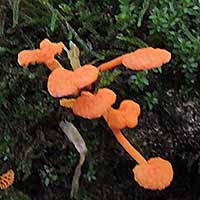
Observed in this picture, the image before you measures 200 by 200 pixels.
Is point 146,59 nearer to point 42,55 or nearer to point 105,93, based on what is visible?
point 105,93

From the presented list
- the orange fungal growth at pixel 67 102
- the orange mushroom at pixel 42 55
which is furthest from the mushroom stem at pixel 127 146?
the orange mushroom at pixel 42 55

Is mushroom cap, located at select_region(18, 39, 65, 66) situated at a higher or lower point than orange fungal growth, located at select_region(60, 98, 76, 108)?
higher

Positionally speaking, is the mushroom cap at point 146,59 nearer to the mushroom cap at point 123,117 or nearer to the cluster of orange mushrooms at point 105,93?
the cluster of orange mushrooms at point 105,93

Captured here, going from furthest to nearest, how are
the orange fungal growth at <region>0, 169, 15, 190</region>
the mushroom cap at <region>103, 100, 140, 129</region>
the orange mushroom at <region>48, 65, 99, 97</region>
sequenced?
1. the orange fungal growth at <region>0, 169, 15, 190</region>
2. the mushroom cap at <region>103, 100, 140, 129</region>
3. the orange mushroom at <region>48, 65, 99, 97</region>

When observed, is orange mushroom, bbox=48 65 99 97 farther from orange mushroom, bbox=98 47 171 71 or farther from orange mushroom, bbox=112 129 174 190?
orange mushroom, bbox=112 129 174 190

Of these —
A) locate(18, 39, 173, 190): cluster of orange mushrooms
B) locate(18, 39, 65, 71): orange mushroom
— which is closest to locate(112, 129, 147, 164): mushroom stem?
locate(18, 39, 173, 190): cluster of orange mushrooms

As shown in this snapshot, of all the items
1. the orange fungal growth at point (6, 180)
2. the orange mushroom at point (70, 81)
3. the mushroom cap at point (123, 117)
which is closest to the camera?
the orange mushroom at point (70, 81)

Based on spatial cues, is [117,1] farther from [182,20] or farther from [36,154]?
[36,154]

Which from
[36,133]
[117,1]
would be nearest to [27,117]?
[36,133]
